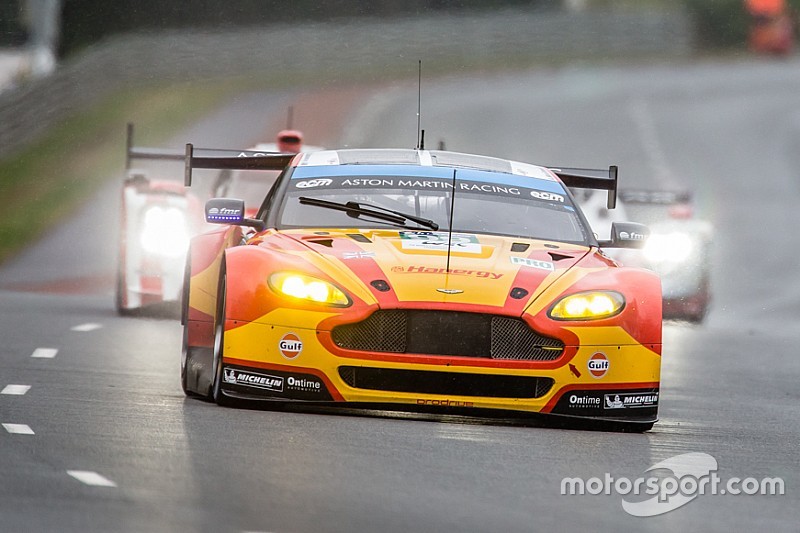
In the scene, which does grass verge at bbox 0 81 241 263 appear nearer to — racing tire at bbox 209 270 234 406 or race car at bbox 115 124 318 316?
race car at bbox 115 124 318 316

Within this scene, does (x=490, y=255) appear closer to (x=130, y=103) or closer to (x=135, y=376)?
(x=135, y=376)

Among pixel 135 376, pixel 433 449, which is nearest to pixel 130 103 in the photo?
pixel 135 376

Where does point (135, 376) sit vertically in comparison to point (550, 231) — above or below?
below

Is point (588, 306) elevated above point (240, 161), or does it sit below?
below

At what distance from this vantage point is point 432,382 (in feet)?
25.8

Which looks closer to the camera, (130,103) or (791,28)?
(130,103)

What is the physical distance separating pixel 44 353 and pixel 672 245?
6.84 m

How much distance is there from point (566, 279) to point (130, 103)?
29315 mm

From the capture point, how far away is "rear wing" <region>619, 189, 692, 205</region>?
15.8 metres

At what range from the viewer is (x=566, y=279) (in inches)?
324

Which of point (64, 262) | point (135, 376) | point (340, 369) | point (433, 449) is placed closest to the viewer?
point (433, 449)

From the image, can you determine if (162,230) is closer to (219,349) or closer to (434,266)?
(219,349)
